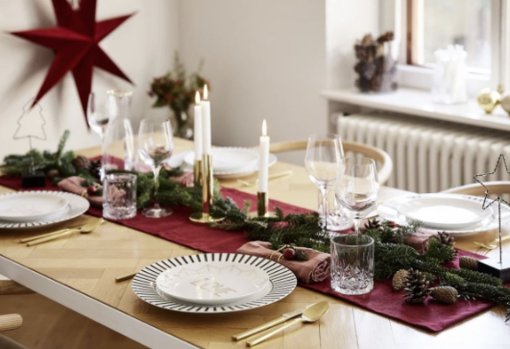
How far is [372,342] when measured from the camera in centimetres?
112

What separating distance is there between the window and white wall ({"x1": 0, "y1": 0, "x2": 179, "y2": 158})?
3.94 ft

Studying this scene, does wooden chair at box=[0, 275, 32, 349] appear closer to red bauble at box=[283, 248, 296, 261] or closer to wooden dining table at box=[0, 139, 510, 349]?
wooden dining table at box=[0, 139, 510, 349]

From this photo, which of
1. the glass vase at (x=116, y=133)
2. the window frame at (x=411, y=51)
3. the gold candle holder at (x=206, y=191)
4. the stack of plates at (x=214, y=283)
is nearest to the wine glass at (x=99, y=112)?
the glass vase at (x=116, y=133)

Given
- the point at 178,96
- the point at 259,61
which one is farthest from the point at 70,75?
the point at 259,61

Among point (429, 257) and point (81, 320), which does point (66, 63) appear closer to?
point (81, 320)

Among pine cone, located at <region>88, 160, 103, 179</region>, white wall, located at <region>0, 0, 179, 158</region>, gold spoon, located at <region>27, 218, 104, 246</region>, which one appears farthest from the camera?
white wall, located at <region>0, 0, 179, 158</region>

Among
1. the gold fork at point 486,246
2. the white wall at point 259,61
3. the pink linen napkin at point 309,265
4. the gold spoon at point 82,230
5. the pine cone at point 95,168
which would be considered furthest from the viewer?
the white wall at point 259,61

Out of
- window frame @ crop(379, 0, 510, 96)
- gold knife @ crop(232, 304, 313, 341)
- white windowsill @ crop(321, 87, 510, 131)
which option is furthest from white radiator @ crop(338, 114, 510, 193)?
gold knife @ crop(232, 304, 313, 341)

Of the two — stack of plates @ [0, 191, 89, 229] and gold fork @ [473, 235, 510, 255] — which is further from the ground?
stack of plates @ [0, 191, 89, 229]

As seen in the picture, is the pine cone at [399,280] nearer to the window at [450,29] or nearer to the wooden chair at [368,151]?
the wooden chair at [368,151]

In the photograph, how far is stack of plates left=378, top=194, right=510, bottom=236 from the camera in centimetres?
160

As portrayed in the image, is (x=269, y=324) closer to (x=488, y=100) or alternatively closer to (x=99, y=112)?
(x=99, y=112)

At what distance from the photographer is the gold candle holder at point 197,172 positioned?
73.9 inches

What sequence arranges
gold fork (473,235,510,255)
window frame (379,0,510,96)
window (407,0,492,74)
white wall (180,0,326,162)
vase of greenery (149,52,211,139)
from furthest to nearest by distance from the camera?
vase of greenery (149,52,211,139) < white wall (180,0,326,162) < window (407,0,492,74) < window frame (379,0,510,96) < gold fork (473,235,510,255)
